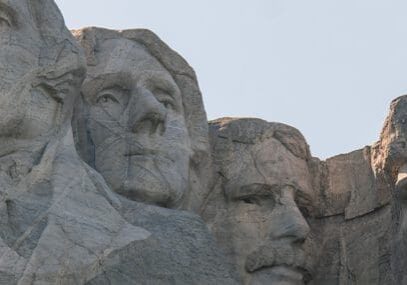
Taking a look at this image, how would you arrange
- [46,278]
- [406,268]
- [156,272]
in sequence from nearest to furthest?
[46,278] < [156,272] < [406,268]

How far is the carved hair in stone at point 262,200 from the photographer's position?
37.0 ft

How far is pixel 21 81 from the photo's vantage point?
32.4 ft

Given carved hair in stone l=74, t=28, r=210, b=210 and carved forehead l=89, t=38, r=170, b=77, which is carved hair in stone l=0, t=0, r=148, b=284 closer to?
carved hair in stone l=74, t=28, r=210, b=210

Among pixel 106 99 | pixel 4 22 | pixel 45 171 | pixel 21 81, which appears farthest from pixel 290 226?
pixel 4 22

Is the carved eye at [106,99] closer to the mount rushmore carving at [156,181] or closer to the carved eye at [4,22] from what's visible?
the mount rushmore carving at [156,181]

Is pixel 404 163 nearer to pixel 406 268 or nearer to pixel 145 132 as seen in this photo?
pixel 406 268

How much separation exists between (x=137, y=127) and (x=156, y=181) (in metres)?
0.36

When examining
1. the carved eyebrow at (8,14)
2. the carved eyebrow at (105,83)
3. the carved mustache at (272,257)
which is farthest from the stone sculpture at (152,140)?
the carved eyebrow at (8,14)

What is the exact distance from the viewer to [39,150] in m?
9.85

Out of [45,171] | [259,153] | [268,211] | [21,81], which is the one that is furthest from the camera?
[259,153]

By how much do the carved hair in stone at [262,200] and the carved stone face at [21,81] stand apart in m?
1.79

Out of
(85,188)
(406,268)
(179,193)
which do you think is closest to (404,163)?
(406,268)

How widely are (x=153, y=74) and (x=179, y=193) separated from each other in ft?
2.50

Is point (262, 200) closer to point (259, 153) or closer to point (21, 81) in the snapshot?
point (259, 153)
